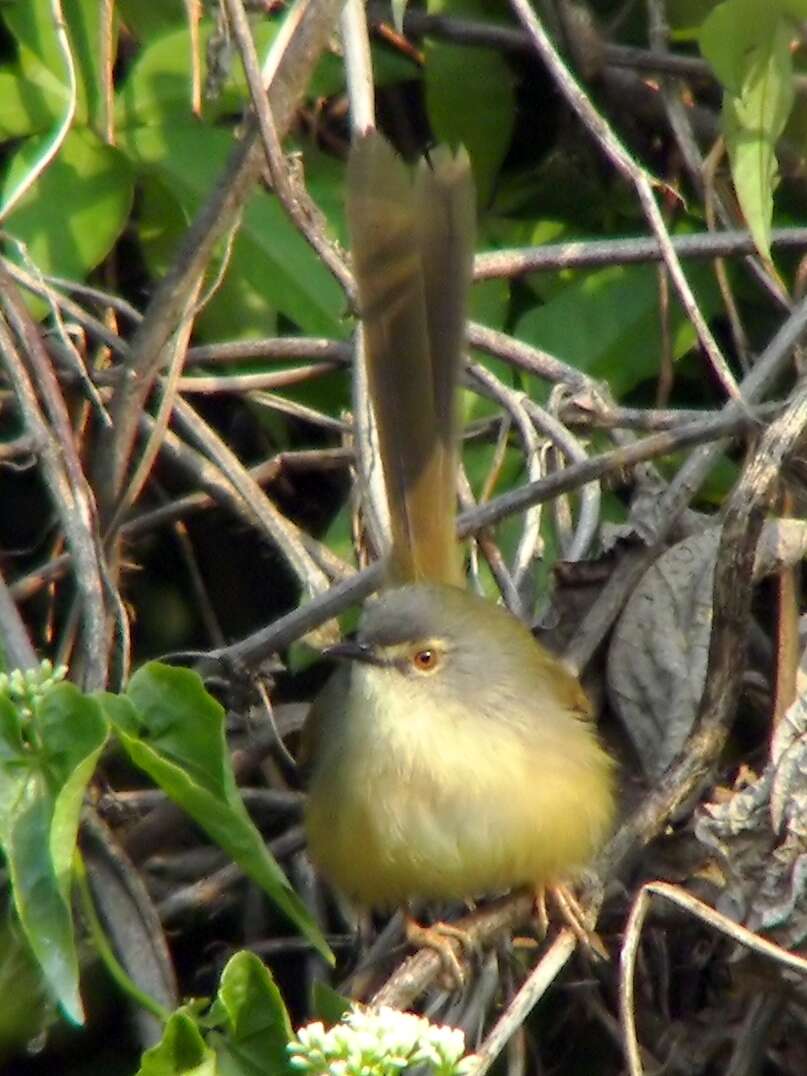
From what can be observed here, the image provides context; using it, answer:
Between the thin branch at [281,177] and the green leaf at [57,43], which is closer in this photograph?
the thin branch at [281,177]

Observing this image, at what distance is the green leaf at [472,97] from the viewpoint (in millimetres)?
3846

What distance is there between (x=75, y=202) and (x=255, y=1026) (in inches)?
65.2

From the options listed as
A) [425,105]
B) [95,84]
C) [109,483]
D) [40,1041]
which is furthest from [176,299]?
[40,1041]

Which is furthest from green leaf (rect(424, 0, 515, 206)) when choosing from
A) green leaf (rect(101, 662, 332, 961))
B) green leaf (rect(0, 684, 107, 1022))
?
green leaf (rect(0, 684, 107, 1022))

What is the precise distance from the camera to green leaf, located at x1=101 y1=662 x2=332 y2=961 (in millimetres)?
2613

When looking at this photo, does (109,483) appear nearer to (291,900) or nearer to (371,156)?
(371,156)

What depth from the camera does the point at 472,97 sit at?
3855 millimetres

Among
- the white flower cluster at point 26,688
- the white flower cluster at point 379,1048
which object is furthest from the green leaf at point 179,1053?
the white flower cluster at point 26,688

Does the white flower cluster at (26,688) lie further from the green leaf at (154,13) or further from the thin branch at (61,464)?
the green leaf at (154,13)

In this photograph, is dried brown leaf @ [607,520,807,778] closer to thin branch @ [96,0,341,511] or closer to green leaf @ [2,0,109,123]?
thin branch @ [96,0,341,511]

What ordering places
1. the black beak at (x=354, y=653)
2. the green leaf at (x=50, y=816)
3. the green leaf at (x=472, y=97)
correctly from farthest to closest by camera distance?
1. the green leaf at (x=472, y=97)
2. the black beak at (x=354, y=653)
3. the green leaf at (x=50, y=816)

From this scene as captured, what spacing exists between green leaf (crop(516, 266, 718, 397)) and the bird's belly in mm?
843

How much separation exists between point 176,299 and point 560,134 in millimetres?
1083

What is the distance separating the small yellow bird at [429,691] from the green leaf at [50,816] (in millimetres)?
732
